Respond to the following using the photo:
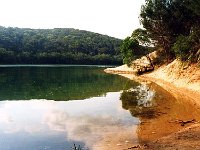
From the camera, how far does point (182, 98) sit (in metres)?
39.8

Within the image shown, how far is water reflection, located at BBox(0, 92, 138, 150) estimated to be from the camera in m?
19.8

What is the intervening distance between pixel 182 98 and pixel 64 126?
19019 mm

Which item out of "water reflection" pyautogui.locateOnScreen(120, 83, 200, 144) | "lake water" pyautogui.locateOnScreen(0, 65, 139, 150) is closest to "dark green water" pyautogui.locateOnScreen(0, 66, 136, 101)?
"lake water" pyautogui.locateOnScreen(0, 65, 139, 150)

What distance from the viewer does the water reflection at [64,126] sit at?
781 inches

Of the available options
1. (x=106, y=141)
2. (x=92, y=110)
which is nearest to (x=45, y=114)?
(x=92, y=110)

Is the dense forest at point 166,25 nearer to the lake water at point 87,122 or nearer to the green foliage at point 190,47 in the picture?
the green foliage at point 190,47

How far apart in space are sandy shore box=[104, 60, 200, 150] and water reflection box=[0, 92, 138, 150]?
198 cm

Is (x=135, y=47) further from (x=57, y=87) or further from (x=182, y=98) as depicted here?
(x=182, y=98)

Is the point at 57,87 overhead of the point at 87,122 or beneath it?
beneath

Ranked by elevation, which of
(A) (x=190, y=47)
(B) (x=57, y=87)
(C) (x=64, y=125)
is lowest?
(B) (x=57, y=87)

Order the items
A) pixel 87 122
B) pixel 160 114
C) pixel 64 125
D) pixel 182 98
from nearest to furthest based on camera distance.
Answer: pixel 64 125 → pixel 87 122 → pixel 160 114 → pixel 182 98

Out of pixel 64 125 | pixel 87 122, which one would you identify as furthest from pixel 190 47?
pixel 64 125

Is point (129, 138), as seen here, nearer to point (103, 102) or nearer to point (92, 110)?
point (92, 110)

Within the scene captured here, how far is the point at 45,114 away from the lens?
30062mm
